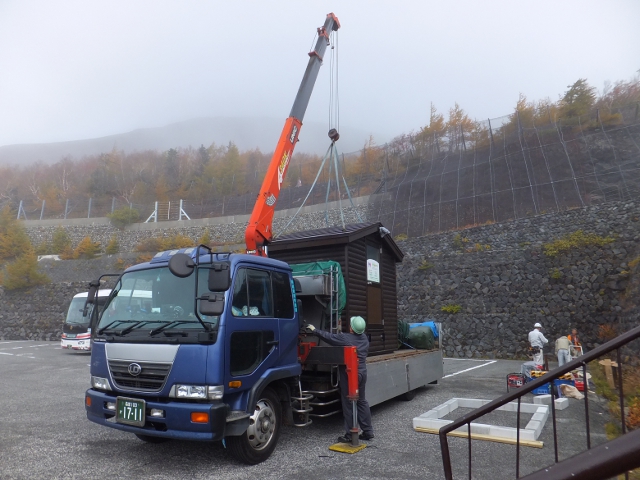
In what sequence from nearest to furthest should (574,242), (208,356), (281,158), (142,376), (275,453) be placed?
(208,356) → (142,376) → (275,453) → (281,158) → (574,242)

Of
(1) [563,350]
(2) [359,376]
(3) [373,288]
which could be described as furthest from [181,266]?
(1) [563,350]

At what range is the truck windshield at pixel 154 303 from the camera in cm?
496

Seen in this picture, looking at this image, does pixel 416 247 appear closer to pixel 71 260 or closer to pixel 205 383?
pixel 205 383

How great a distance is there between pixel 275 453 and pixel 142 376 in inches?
77.3

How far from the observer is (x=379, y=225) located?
9250 mm

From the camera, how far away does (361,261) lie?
8.48 m

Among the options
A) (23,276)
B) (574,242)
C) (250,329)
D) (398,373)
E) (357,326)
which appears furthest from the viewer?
(23,276)

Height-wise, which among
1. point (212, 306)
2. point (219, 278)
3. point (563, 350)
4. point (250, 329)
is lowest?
point (563, 350)

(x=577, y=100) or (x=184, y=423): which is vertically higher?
(x=577, y=100)

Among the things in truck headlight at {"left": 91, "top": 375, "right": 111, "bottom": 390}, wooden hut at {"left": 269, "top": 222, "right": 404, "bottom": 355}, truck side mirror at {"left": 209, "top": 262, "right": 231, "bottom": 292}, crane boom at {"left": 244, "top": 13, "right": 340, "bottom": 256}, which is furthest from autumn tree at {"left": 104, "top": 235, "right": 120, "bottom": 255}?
truck side mirror at {"left": 209, "top": 262, "right": 231, "bottom": 292}

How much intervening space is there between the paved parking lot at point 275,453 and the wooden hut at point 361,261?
1609 mm

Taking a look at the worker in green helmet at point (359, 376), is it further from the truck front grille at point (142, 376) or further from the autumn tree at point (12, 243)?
the autumn tree at point (12, 243)

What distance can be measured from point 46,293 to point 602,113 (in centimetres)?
3789

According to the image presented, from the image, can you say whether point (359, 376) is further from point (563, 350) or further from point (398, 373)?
point (563, 350)
